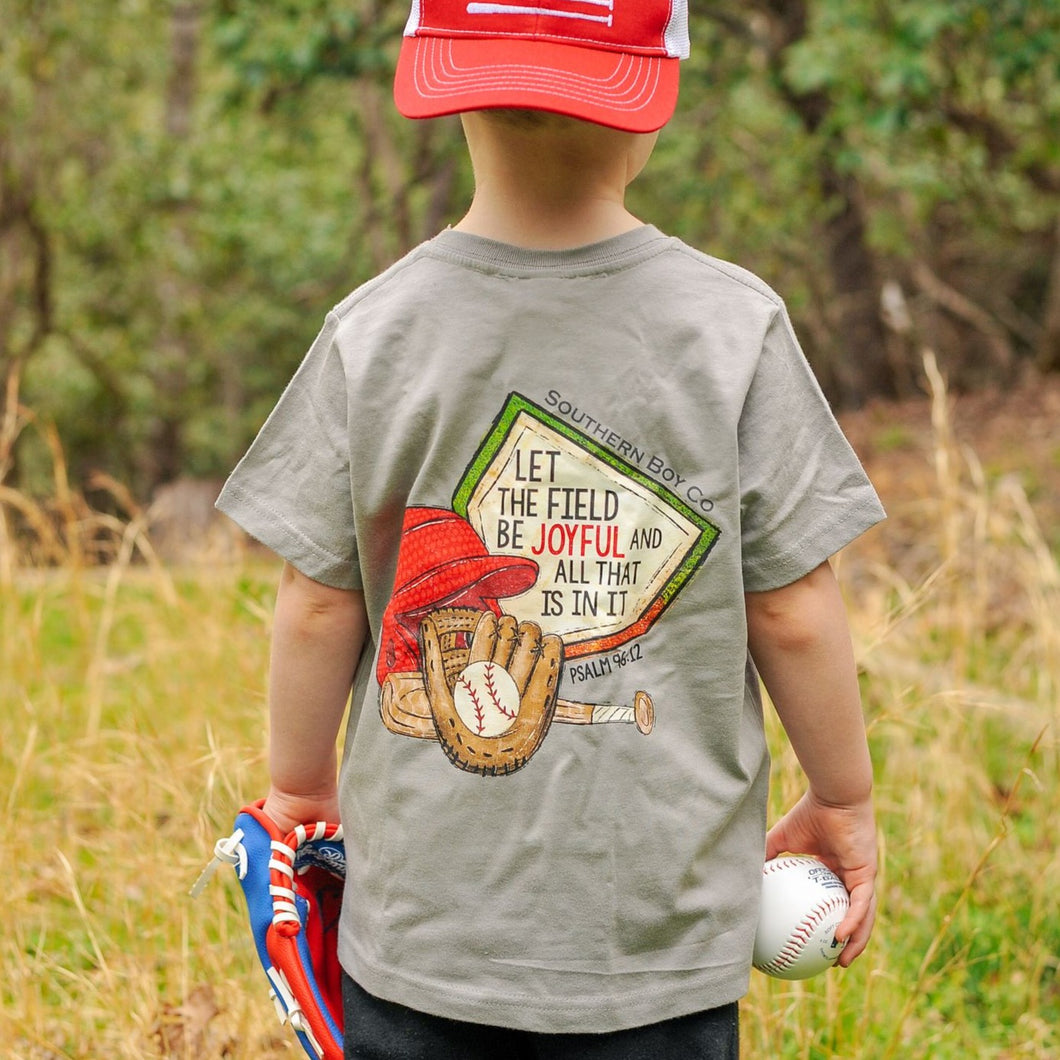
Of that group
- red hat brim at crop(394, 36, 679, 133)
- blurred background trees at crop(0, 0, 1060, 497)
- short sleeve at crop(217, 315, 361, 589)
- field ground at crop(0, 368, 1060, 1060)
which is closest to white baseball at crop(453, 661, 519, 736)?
short sleeve at crop(217, 315, 361, 589)

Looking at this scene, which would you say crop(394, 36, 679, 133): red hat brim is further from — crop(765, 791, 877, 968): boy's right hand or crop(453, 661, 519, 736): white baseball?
crop(765, 791, 877, 968): boy's right hand

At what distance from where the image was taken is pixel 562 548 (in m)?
1.47

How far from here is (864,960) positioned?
2682mm

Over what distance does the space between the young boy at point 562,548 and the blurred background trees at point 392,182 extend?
Result: 5.37 metres

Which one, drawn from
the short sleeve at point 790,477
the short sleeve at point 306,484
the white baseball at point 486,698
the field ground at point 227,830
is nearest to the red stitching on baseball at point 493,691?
the white baseball at point 486,698

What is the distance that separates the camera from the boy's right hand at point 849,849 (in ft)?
5.48

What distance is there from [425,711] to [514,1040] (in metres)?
0.39

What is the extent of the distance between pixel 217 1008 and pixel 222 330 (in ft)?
40.7

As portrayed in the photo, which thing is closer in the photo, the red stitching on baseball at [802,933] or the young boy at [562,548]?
the young boy at [562,548]

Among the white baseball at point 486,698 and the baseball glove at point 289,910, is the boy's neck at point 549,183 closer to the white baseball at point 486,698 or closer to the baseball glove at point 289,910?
the white baseball at point 486,698

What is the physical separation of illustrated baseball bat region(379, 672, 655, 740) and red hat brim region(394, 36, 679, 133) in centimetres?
59

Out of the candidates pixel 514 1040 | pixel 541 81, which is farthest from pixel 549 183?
pixel 514 1040

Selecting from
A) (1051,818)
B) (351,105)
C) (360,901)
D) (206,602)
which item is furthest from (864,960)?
(351,105)

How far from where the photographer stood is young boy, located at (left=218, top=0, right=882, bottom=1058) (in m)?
1.45
